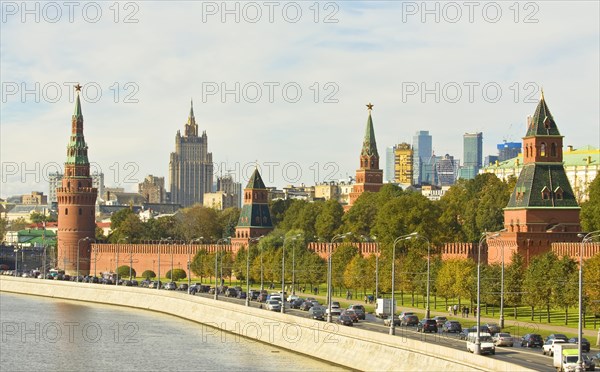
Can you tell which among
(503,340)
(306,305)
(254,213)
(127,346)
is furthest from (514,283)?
(254,213)

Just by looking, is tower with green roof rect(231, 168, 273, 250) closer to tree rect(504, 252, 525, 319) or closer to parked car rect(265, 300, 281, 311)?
parked car rect(265, 300, 281, 311)

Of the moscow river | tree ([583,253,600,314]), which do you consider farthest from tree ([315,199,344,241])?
tree ([583,253,600,314])

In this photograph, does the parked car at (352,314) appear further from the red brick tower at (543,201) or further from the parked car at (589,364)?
the parked car at (589,364)

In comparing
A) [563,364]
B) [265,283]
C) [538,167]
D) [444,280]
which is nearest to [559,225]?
[538,167]

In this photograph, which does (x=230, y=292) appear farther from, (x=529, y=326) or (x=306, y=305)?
(x=529, y=326)

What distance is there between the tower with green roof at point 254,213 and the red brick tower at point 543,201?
232ft

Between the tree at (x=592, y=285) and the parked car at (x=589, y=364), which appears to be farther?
the tree at (x=592, y=285)

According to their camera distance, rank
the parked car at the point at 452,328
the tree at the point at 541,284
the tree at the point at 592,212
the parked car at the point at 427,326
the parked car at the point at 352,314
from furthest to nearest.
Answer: the tree at the point at 592,212 < the tree at the point at 541,284 < the parked car at the point at 352,314 < the parked car at the point at 452,328 < the parked car at the point at 427,326

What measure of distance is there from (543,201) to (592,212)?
68.8 feet

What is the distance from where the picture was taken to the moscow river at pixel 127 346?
7906 centimetres

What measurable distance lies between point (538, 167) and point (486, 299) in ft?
64.5

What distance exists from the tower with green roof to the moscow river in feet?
185

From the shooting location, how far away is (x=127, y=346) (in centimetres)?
9144

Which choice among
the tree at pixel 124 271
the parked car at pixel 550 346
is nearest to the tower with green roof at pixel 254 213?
the tree at pixel 124 271
